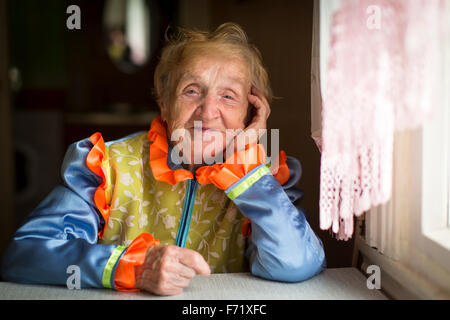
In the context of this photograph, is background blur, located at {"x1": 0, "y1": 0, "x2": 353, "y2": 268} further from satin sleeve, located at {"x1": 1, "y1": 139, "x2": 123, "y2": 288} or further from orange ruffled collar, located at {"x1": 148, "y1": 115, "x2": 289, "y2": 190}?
satin sleeve, located at {"x1": 1, "y1": 139, "x2": 123, "y2": 288}

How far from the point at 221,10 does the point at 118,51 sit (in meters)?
1.74

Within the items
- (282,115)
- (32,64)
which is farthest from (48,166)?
(282,115)

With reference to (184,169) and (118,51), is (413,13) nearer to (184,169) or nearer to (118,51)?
(184,169)

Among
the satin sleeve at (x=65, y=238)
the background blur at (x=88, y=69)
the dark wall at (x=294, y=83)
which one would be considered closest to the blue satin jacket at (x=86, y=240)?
the satin sleeve at (x=65, y=238)

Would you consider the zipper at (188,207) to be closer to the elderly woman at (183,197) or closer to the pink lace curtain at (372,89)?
the elderly woman at (183,197)

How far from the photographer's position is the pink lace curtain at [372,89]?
821mm

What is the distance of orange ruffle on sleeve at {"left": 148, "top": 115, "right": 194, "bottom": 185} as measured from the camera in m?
1.25

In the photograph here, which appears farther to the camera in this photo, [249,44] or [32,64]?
[32,64]

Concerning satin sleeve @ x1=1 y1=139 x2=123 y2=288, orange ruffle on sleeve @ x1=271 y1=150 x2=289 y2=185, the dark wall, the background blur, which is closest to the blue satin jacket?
satin sleeve @ x1=1 y1=139 x2=123 y2=288

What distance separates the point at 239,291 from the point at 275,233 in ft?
0.53

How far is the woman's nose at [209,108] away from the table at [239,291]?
42 centimetres

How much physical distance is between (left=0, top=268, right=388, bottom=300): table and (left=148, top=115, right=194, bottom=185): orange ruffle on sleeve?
282 mm

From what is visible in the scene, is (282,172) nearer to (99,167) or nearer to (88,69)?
(99,167)
